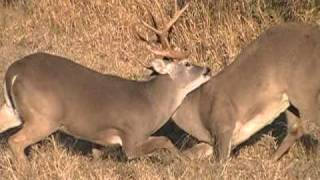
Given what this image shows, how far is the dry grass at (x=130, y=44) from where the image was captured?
25.3ft

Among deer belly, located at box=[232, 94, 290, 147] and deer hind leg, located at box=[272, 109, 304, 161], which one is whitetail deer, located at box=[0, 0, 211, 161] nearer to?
deer belly, located at box=[232, 94, 290, 147]

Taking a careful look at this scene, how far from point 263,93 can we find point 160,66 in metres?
1.01

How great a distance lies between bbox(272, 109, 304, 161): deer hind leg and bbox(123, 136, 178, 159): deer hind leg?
3.49ft

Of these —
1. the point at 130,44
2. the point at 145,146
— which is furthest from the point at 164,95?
the point at 130,44

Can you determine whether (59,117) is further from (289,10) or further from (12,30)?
(12,30)

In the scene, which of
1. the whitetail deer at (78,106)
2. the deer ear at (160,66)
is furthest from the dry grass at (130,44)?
the deer ear at (160,66)

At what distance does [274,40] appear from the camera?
8.78m

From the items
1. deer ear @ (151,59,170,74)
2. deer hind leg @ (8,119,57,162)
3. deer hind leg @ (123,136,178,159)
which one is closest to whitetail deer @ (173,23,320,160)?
deer ear @ (151,59,170,74)

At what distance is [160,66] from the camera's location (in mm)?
8664

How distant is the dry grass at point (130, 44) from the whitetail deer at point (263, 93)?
0.28 meters

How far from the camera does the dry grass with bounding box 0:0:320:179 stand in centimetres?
770

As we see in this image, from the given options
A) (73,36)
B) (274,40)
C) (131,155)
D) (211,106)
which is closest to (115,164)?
(131,155)

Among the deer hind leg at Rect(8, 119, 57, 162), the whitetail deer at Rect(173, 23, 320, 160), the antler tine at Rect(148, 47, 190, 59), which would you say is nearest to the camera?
the deer hind leg at Rect(8, 119, 57, 162)

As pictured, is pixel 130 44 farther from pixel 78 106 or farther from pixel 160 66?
pixel 78 106
